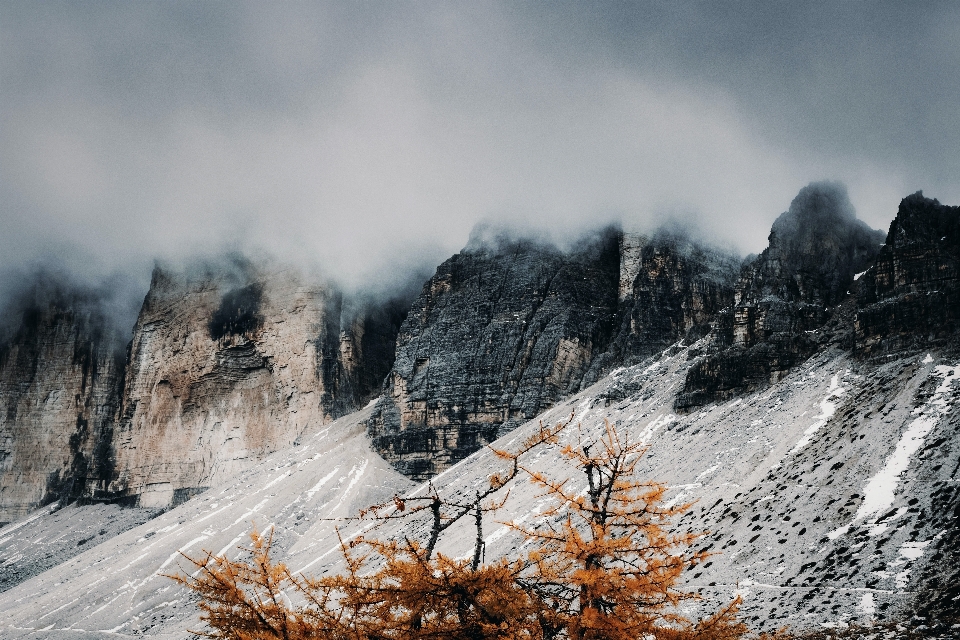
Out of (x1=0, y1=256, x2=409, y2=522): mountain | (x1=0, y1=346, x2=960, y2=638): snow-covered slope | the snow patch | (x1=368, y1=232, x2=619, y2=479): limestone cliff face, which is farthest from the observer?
(x1=0, y1=256, x2=409, y2=522): mountain

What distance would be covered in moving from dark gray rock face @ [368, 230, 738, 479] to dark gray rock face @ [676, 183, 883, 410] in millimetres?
20620

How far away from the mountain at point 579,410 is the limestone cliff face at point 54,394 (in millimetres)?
4632

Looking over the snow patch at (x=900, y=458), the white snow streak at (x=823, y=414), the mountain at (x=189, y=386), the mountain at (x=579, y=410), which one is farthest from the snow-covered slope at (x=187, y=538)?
the snow patch at (x=900, y=458)

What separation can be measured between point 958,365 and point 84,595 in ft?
276

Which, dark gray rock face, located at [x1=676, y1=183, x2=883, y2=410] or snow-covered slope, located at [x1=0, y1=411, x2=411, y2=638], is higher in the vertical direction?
dark gray rock face, located at [x1=676, y1=183, x2=883, y2=410]

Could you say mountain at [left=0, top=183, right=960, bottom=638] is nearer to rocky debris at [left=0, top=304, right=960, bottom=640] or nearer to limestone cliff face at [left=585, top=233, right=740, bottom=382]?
rocky debris at [left=0, top=304, right=960, bottom=640]

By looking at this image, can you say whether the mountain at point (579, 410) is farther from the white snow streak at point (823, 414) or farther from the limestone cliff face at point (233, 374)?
the limestone cliff face at point (233, 374)

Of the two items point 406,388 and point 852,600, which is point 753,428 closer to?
point 852,600

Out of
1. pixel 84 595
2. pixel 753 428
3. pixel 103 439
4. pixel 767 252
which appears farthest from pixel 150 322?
pixel 753 428

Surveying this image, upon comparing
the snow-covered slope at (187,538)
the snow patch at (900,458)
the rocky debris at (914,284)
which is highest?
the rocky debris at (914,284)

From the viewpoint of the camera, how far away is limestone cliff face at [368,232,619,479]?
106188 millimetres

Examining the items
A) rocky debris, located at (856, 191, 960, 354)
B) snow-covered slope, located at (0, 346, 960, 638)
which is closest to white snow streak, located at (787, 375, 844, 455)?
snow-covered slope, located at (0, 346, 960, 638)

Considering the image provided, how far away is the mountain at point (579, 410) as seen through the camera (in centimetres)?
3166

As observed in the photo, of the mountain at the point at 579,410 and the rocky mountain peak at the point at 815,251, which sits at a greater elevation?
the rocky mountain peak at the point at 815,251
